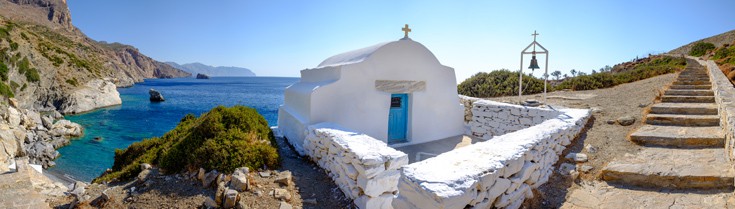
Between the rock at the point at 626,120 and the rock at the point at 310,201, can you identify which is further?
the rock at the point at 626,120

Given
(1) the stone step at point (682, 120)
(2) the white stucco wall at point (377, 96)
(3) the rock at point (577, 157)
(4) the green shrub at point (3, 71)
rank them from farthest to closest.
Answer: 1. (4) the green shrub at point (3, 71)
2. (2) the white stucco wall at point (377, 96)
3. (1) the stone step at point (682, 120)
4. (3) the rock at point (577, 157)

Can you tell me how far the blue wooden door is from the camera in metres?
9.06

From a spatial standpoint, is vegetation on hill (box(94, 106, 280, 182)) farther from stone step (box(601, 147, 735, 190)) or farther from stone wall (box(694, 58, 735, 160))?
stone wall (box(694, 58, 735, 160))

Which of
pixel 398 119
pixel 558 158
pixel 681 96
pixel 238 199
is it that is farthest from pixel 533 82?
pixel 238 199

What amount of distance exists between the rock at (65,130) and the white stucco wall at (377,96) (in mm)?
16267

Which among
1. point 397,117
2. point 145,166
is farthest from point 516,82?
point 145,166

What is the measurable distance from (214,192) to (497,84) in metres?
16.3

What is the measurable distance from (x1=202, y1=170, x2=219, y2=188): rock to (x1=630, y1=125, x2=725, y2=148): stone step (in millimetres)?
7932

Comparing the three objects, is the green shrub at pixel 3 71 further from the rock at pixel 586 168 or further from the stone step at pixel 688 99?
the stone step at pixel 688 99

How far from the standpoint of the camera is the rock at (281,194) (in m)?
5.35

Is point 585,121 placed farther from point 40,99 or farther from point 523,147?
point 40,99

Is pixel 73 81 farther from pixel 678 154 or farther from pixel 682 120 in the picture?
pixel 682 120

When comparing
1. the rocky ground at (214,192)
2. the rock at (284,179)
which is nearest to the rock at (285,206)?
the rocky ground at (214,192)

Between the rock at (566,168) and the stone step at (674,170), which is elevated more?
the stone step at (674,170)
